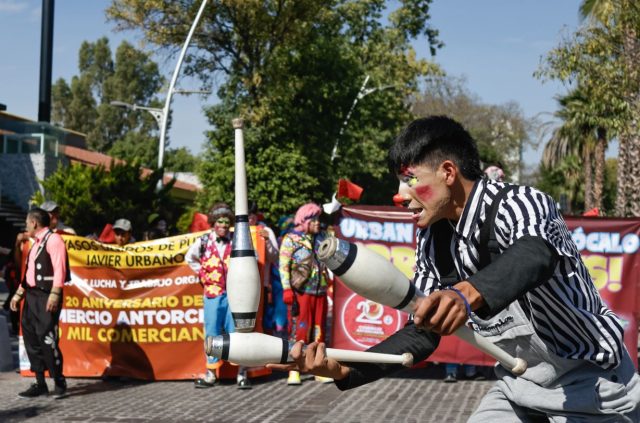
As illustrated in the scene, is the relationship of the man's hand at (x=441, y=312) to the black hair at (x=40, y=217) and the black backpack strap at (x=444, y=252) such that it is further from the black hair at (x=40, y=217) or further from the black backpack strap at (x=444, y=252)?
the black hair at (x=40, y=217)

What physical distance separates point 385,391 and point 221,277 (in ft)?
6.74

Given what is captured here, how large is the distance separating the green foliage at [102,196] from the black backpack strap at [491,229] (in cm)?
1339

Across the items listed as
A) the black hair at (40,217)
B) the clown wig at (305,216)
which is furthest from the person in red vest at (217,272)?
the black hair at (40,217)

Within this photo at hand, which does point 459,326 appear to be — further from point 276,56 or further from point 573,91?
point 573,91

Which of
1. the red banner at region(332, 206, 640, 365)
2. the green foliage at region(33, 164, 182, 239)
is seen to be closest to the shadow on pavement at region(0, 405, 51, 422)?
the red banner at region(332, 206, 640, 365)

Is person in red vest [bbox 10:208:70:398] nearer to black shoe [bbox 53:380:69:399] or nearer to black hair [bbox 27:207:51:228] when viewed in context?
black shoe [bbox 53:380:69:399]

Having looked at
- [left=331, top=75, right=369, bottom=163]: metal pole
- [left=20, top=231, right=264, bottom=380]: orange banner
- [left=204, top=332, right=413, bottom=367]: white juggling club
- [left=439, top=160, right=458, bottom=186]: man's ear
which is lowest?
[left=20, top=231, right=264, bottom=380]: orange banner

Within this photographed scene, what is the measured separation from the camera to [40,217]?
946 centimetres

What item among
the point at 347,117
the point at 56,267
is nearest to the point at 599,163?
the point at 347,117

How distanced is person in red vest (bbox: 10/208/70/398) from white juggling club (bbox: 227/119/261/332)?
21.0ft

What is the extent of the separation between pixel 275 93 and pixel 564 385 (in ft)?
81.1

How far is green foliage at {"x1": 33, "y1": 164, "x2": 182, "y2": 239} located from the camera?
52.4 ft

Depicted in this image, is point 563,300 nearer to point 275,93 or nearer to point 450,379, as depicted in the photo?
point 450,379

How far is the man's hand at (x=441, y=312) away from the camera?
2.44 meters
